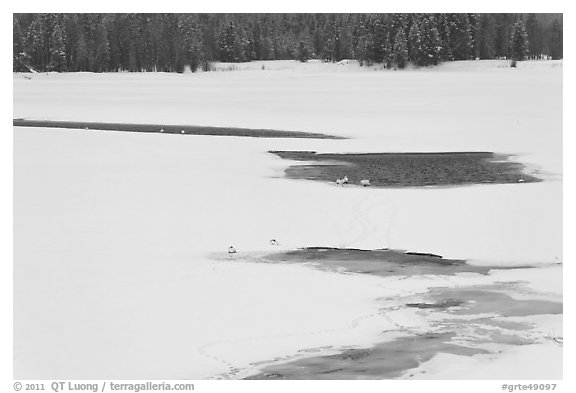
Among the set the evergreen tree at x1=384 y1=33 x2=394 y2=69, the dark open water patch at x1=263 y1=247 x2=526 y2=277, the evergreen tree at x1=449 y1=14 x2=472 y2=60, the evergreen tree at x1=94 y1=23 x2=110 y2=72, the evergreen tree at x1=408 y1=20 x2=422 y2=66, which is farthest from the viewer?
the evergreen tree at x1=384 y1=33 x2=394 y2=69

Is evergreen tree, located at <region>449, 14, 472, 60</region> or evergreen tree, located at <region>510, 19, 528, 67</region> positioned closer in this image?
evergreen tree, located at <region>449, 14, 472, 60</region>

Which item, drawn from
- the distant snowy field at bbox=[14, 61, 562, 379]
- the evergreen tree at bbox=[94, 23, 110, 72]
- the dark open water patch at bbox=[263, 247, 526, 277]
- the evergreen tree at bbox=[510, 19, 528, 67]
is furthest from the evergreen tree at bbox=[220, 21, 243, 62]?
the dark open water patch at bbox=[263, 247, 526, 277]

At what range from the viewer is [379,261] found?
1019cm

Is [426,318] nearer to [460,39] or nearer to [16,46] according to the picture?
[16,46]

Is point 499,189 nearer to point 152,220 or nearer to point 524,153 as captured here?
point 524,153

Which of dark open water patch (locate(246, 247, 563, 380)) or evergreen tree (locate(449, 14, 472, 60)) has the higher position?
evergreen tree (locate(449, 14, 472, 60))

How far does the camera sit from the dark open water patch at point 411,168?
1534 cm

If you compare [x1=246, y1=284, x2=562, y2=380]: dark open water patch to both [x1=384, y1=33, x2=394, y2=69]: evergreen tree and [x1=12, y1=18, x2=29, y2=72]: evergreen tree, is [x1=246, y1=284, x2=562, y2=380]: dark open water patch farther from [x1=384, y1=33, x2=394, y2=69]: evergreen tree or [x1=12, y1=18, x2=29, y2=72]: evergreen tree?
[x1=384, y1=33, x2=394, y2=69]: evergreen tree

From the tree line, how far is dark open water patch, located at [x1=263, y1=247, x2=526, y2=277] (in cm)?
2454

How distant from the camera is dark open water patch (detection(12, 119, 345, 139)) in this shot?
23062 mm

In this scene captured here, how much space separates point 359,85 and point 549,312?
2711 centimetres

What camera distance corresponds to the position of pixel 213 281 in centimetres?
932
